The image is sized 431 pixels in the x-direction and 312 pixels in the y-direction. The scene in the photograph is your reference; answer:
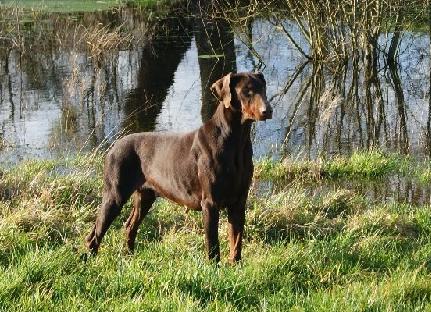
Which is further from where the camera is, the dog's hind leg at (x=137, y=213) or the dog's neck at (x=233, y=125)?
the dog's hind leg at (x=137, y=213)

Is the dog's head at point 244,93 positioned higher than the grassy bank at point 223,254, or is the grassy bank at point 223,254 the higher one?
the dog's head at point 244,93

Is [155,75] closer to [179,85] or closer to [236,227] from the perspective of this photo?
[179,85]

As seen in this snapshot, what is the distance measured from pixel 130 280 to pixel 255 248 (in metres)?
1.57

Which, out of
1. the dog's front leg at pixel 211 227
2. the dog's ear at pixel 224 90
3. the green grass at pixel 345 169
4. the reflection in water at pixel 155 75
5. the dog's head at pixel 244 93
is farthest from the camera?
the reflection in water at pixel 155 75

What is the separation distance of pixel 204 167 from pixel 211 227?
46 cm

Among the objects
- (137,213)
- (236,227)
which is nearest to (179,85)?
(137,213)

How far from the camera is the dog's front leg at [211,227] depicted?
566 cm

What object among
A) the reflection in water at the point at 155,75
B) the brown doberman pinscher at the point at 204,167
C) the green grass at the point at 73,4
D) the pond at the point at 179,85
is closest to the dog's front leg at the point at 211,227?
the brown doberman pinscher at the point at 204,167

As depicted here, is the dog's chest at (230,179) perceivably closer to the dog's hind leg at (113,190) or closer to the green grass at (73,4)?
the dog's hind leg at (113,190)

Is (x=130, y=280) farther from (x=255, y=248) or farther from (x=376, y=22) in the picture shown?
(x=376, y=22)

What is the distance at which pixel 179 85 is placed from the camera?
16156 mm

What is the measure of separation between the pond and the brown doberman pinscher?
4.27 m

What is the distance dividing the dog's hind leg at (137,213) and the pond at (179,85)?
4059 mm

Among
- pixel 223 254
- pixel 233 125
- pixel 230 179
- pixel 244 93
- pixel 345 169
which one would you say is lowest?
pixel 223 254
